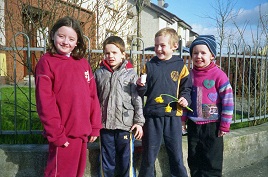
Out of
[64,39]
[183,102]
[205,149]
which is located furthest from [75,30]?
[205,149]

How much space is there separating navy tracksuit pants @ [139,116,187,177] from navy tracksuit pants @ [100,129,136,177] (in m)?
0.16

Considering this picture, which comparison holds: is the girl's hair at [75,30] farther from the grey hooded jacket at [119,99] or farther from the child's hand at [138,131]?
the child's hand at [138,131]

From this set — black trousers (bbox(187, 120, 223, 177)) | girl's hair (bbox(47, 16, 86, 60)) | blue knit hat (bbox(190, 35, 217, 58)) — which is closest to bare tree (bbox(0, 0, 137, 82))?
girl's hair (bbox(47, 16, 86, 60))

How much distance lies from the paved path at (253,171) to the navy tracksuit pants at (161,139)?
3.51 ft

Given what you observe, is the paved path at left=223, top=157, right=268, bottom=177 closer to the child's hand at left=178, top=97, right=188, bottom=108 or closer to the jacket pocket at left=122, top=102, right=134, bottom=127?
the child's hand at left=178, top=97, right=188, bottom=108

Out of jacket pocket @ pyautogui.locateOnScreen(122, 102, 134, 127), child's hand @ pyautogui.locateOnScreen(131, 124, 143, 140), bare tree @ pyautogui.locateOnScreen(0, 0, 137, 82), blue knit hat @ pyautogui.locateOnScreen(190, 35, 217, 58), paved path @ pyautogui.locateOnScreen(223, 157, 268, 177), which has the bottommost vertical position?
paved path @ pyautogui.locateOnScreen(223, 157, 268, 177)

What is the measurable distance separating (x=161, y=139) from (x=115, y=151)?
497mm

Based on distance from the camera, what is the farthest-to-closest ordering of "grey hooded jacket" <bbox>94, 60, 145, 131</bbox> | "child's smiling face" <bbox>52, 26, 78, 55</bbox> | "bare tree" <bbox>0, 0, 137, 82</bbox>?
"bare tree" <bbox>0, 0, 137, 82</bbox> < "grey hooded jacket" <bbox>94, 60, 145, 131</bbox> < "child's smiling face" <bbox>52, 26, 78, 55</bbox>

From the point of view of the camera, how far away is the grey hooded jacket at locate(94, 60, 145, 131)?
2660 mm

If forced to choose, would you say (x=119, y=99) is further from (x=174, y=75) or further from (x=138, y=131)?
(x=174, y=75)

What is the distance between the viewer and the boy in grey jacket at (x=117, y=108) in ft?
8.74

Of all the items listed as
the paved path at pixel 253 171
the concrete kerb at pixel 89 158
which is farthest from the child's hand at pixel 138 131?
the paved path at pixel 253 171

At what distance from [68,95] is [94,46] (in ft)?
6.40

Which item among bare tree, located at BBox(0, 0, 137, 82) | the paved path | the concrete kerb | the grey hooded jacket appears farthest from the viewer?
bare tree, located at BBox(0, 0, 137, 82)
